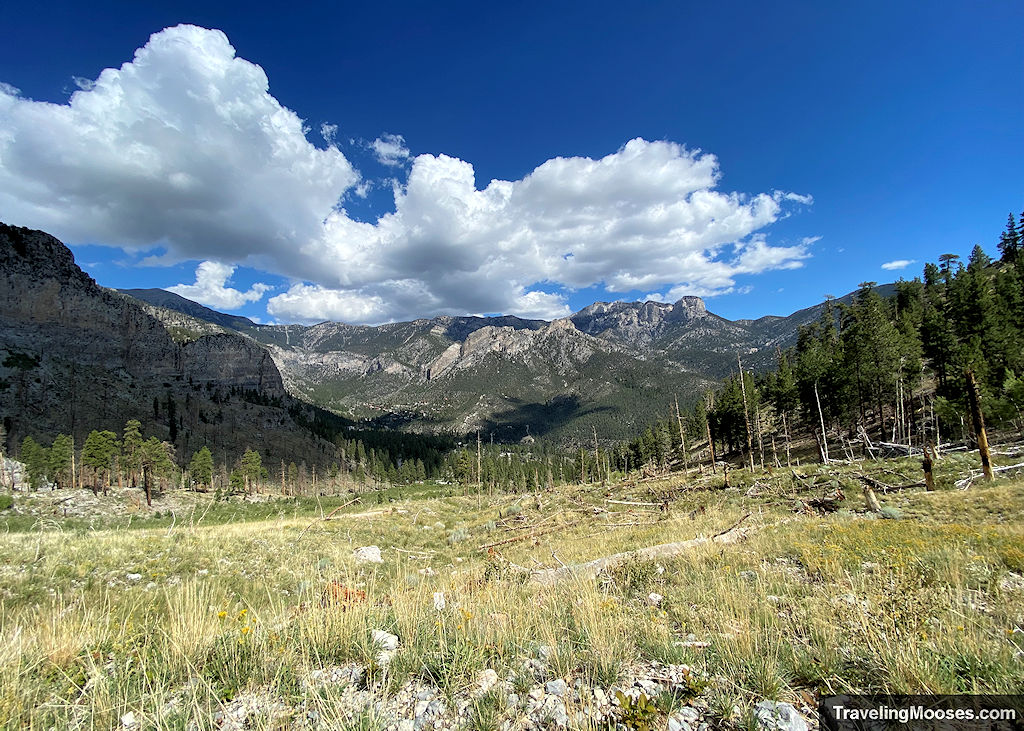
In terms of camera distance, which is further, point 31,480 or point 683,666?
point 31,480

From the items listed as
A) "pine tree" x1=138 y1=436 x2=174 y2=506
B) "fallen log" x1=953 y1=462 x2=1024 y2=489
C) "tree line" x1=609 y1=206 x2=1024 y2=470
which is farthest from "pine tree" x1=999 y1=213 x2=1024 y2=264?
"pine tree" x1=138 y1=436 x2=174 y2=506

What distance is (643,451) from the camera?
8869 cm

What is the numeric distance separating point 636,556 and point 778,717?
283 inches

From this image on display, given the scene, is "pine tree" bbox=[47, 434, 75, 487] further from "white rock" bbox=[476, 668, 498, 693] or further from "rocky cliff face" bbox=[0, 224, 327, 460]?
"white rock" bbox=[476, 668, 498, 693]

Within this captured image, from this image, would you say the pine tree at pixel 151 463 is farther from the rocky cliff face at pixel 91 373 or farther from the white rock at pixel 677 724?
the white rock at pixel 677 724

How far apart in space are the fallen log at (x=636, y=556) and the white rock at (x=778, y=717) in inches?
167

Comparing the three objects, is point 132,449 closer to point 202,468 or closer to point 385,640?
point 202,468

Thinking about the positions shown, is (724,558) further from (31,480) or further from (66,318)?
(66,318)

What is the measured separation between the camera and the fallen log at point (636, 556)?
318 inches

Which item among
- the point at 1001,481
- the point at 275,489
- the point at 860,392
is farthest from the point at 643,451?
the point at 275,489

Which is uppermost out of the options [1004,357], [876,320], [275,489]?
[876,320]

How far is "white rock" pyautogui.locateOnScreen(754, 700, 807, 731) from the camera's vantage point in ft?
8.96

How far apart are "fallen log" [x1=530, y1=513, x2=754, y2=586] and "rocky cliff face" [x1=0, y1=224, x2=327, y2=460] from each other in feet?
410

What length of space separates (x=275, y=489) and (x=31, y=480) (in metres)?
43.4
